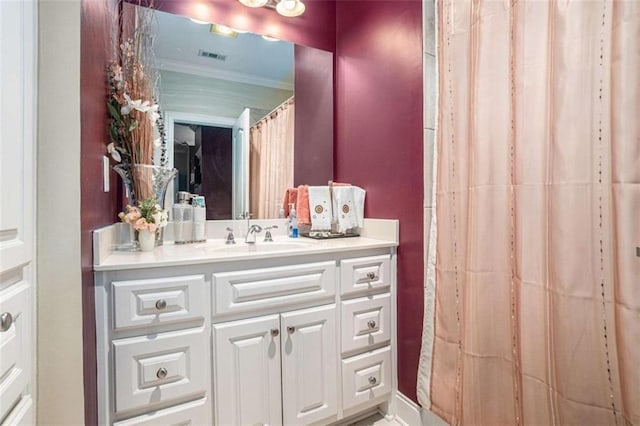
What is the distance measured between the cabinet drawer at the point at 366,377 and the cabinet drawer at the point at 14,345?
1102 mm

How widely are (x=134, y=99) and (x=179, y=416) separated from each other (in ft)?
4.09

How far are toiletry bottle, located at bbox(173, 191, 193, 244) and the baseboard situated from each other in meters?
1.31

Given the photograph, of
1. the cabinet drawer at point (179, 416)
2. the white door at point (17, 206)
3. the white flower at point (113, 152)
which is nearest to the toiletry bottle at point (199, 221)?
the white flower at point (113, 152)

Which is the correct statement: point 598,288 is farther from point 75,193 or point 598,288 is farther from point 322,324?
point 75,193

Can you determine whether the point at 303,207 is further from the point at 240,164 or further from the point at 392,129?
the point at 392,129

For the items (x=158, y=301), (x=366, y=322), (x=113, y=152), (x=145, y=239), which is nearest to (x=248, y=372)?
(x=158, y=301)

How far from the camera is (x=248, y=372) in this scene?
1.17 metres

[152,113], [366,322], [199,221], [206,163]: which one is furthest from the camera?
[206,163]

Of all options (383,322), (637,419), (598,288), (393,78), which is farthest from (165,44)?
(637,419)

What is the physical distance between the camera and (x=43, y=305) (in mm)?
721

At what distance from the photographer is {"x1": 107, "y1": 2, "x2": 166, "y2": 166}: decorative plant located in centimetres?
121

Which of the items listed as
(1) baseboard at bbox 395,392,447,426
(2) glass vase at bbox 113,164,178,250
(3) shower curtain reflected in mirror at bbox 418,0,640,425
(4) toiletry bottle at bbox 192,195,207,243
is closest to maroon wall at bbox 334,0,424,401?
(1) baseboard at bbox 395,392,447,426

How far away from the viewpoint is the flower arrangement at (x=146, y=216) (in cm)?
124

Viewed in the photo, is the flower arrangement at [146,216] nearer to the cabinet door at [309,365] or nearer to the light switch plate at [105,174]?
the light switch plate at [105,174]
